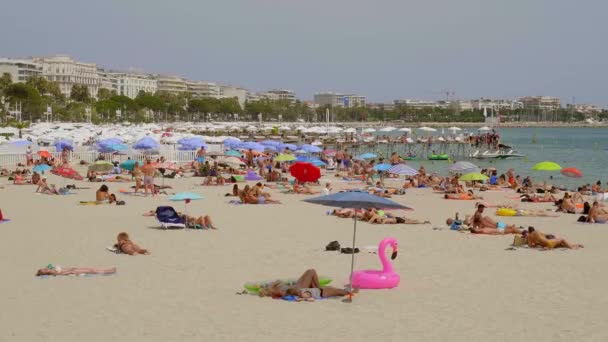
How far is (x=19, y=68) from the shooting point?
161625 mm

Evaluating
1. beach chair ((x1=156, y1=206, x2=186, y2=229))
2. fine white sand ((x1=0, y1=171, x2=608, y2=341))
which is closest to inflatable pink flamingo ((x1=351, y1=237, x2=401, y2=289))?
fine white sand ((x1=0, y1=171, x2=608, y2=341))

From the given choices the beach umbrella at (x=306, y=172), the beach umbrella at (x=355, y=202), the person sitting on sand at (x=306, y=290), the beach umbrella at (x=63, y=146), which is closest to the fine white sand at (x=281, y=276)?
the person sitting on sand at (x=306, y=290)

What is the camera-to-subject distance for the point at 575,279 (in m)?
11.6

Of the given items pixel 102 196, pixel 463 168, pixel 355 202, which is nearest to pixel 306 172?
pixel 102 196

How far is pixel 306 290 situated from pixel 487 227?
7.47 m

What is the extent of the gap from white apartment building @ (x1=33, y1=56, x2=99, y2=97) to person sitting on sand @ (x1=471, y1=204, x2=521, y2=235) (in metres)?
159

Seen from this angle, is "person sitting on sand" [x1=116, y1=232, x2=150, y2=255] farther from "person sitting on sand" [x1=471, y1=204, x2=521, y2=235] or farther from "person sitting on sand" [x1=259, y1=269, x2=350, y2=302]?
"person sitting on sand" [x1=471, y1=204, x2=521, y2=235]

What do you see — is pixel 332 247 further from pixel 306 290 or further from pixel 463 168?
pixel 463 168

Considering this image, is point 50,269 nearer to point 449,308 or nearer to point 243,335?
point 243,335

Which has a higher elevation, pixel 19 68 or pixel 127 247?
pixel 19 68

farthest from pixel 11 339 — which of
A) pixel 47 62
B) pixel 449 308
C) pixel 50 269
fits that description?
pixel 47 62

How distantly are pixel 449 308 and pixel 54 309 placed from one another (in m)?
4.88

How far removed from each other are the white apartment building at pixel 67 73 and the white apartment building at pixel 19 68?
7.21 ft

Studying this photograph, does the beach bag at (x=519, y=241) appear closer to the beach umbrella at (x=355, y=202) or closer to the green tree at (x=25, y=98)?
the beach umbrella at (x=355, y=202)
